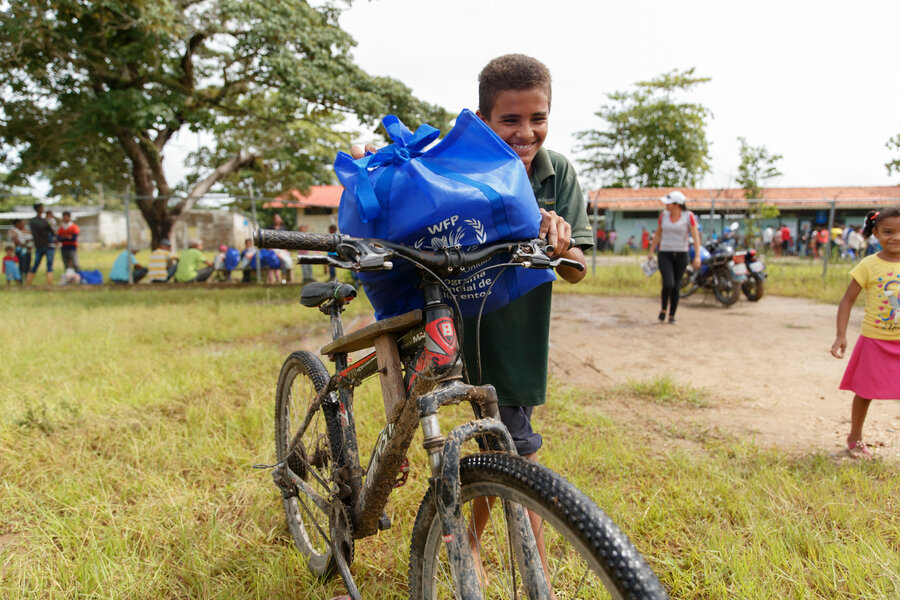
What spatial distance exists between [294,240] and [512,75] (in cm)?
91

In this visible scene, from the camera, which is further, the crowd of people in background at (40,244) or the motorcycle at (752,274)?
the crowd of people in background at (40,244)

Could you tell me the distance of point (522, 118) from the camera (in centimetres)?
181

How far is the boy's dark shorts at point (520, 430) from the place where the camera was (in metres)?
1.97

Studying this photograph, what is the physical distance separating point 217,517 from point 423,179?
218 centimetres

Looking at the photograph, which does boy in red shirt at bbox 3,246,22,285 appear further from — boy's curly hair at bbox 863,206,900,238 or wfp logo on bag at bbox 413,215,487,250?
boy's curly hair at bbox 863,206,900,238

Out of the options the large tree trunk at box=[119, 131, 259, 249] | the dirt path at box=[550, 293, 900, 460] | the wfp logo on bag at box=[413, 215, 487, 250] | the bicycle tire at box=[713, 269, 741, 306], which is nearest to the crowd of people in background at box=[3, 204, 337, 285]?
the large tree trunk at box=[119, 131, 259, 249]

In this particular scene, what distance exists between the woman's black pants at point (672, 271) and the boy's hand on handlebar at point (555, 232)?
6.66 meters

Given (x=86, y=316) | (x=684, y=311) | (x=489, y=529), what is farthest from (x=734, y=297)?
(x=86, y=316)

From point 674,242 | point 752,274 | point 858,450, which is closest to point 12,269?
point 674,242

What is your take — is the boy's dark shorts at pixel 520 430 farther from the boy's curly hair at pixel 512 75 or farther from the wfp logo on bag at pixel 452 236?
the boy's curly hair at pixel 512 75

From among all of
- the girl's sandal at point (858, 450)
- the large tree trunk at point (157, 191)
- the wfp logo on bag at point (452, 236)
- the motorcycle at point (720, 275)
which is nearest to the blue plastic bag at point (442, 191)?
the wfp logo on bag at point (452, 236)

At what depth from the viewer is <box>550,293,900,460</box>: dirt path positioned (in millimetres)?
3787

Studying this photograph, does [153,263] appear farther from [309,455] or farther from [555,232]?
[555,232]

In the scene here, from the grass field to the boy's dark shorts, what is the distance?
0.75 meters
